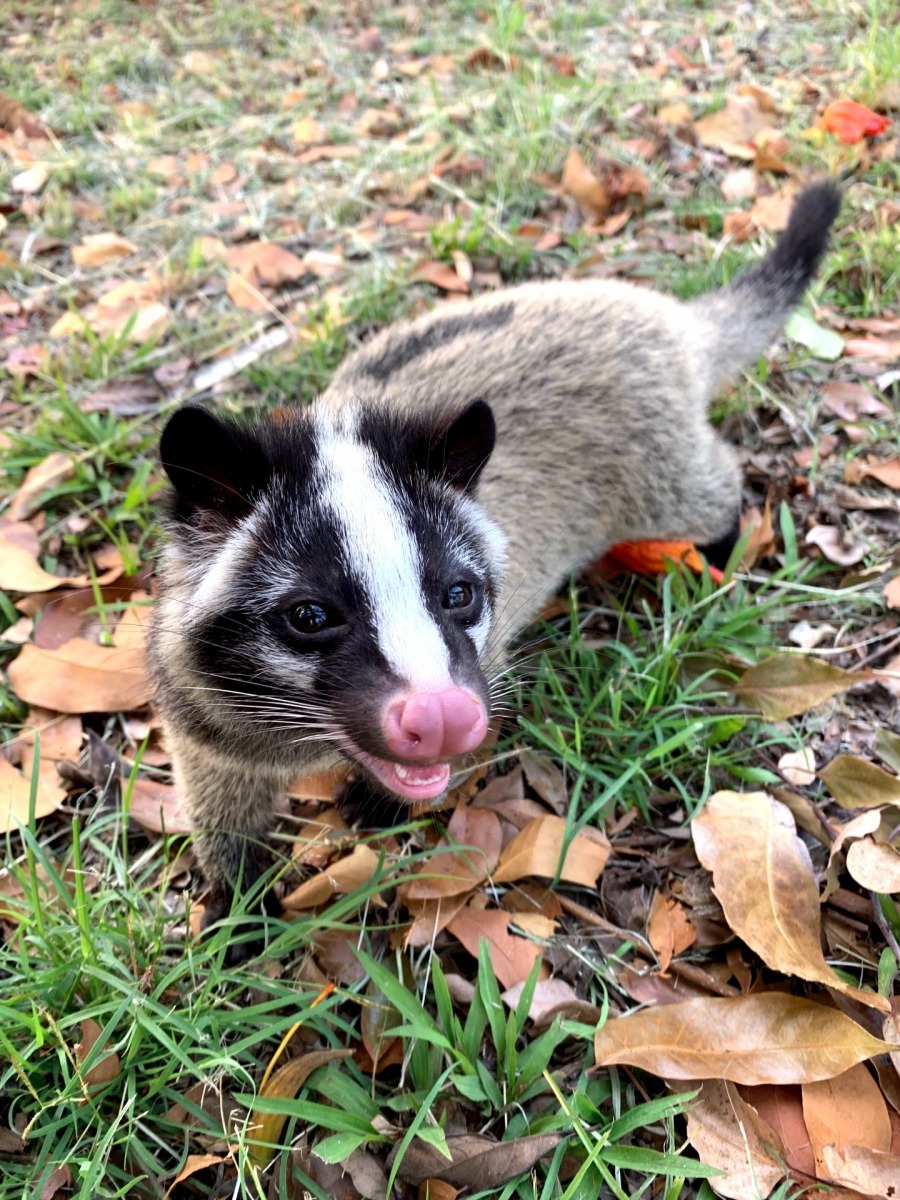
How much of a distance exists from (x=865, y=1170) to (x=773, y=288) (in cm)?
319

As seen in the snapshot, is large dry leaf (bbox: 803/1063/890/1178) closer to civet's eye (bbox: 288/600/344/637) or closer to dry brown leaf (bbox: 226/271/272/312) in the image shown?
civet's eye (bbox: 288/600/344/637)

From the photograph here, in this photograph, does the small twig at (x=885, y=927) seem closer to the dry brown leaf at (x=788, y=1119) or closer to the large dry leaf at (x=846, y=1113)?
the large dry leaf at (x=846, y=1113)

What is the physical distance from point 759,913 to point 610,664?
41.9 inches

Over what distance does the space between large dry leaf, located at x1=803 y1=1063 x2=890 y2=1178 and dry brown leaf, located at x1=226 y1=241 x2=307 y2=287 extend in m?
4.22

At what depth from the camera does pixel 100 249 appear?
467 centimetres

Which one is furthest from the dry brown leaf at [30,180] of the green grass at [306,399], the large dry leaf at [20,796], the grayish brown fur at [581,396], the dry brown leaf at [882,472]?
the dry brown leaf at [882,472]

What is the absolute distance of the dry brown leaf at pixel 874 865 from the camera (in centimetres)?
225

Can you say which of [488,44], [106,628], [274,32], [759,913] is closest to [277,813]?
[106,628]

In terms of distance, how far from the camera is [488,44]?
5.95m

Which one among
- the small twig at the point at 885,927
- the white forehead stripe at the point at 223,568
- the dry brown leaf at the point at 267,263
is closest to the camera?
the white forehead stripe at the point at 223,568

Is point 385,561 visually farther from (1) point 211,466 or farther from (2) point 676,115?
(2) point 676,115

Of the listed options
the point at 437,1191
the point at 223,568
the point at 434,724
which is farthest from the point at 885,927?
the point at 223,568

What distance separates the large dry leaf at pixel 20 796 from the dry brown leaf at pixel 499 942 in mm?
1300

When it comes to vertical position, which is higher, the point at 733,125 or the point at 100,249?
the point at 733,125
